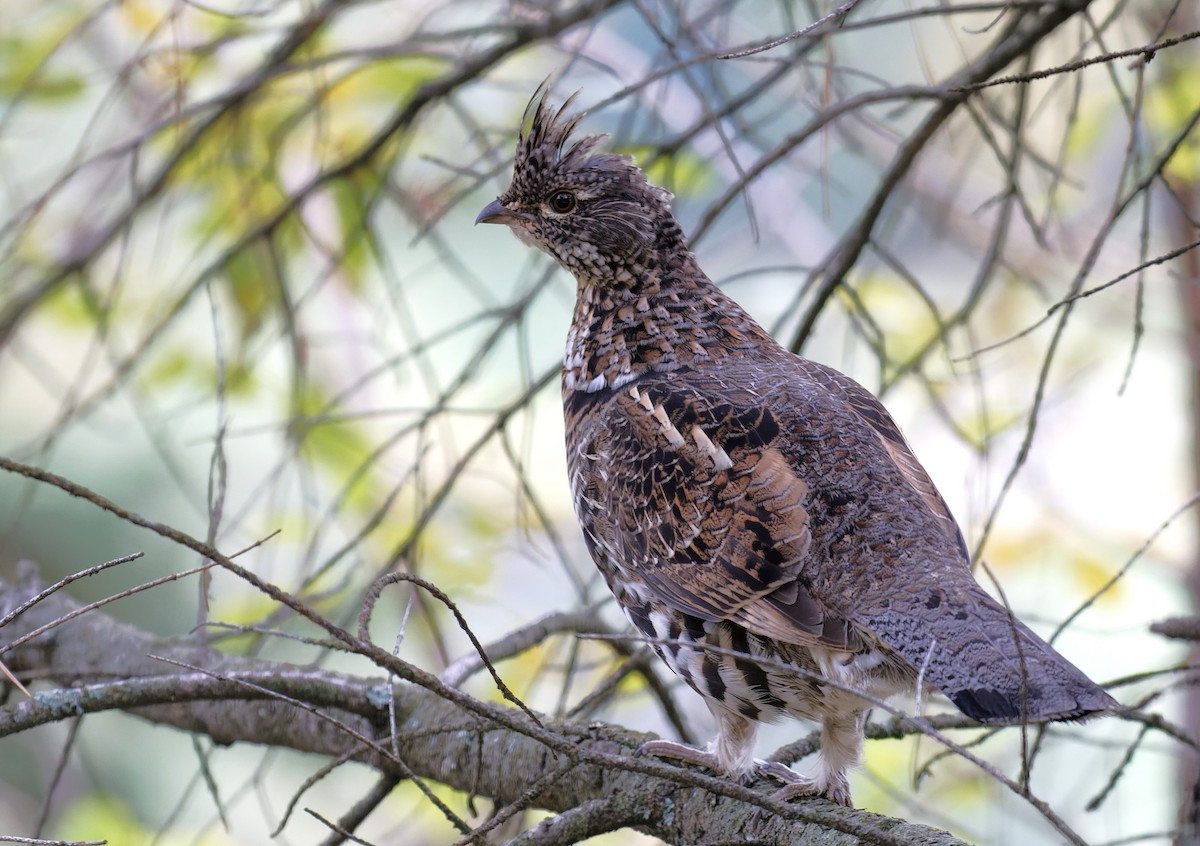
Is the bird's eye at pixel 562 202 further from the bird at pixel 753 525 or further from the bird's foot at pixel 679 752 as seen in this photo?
the bird's foot at pixel 679 752

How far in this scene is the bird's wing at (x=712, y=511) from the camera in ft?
10.2

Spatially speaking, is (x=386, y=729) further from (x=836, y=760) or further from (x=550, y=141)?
(x=550, y=141)

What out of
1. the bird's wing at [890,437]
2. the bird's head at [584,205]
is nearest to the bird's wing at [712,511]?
the bird's wing at [890,437]

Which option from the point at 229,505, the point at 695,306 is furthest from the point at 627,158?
the point at 229,505

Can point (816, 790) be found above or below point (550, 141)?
below

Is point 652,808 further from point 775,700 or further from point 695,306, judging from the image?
point 695,306

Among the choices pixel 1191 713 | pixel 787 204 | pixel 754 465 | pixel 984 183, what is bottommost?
pixel 754 465

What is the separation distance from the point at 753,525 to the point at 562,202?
151 cm

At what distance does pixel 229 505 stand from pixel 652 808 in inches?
221

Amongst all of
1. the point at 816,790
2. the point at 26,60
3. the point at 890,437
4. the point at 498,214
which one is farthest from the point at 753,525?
the point at 26,60

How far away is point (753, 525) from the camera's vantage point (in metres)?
3.22

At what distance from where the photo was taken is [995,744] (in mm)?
7398

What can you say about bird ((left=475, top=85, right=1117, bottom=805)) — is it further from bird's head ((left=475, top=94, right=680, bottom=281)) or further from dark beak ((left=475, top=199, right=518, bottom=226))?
dark beak ((left=475, top=199, right=518, bottom=226))

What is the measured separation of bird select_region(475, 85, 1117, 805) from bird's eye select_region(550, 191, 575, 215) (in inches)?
0.5
